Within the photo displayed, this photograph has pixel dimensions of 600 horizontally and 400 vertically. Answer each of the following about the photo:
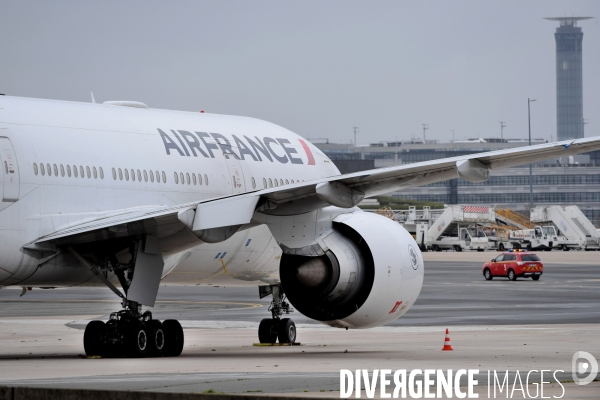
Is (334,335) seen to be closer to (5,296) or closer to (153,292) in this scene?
(153,292)

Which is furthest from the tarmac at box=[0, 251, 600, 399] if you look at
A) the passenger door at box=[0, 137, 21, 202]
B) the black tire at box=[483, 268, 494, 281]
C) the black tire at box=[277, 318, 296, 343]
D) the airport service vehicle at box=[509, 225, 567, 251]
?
the airport service vehicle at box=[509, 225, 567, 251]

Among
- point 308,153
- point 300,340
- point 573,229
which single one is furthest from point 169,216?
point 573,229

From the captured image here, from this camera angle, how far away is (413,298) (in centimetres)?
1966

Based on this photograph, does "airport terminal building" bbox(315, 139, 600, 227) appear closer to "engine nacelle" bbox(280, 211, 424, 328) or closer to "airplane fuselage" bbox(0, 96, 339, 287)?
"airplane fuselage" bbox(0, 96, 339, 287)

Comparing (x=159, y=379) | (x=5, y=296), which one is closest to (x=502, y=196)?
(x=5, y=296)

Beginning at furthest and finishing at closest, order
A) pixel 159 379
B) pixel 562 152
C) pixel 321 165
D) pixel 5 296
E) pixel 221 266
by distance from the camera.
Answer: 1. pixel 5 296
2. pixel 321 165
3. pixel 221 266
4. pixel 562 152
5. pixel 159 379

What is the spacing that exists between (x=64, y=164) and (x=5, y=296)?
3011cm

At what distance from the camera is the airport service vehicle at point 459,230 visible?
104 metres

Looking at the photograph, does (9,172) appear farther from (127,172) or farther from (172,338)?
(172,338)

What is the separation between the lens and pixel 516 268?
194ft

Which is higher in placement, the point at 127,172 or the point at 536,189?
the point at 536,189

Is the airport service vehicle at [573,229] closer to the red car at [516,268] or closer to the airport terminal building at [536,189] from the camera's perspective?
the red car at [516,268]

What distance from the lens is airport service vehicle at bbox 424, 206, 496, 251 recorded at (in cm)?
10419

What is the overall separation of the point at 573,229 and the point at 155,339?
95.0 metres
